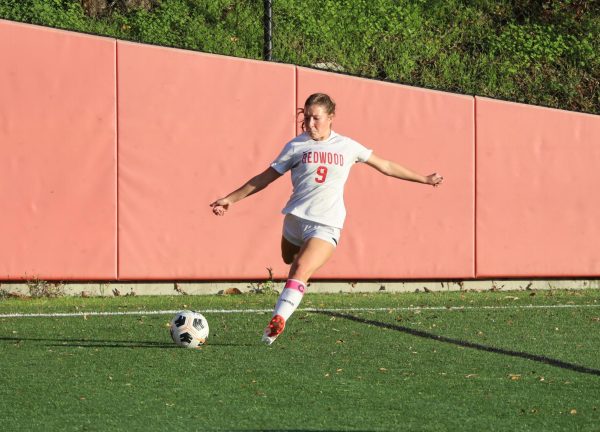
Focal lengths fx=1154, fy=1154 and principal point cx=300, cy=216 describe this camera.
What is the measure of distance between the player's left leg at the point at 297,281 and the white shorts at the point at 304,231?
47mm

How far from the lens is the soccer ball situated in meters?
8.58

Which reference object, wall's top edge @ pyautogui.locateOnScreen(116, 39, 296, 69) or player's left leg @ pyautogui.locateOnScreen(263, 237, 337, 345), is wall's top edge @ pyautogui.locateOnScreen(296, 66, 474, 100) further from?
player's left leg @ pyautogui.locateOnScreen(263, 237, 337, 345)

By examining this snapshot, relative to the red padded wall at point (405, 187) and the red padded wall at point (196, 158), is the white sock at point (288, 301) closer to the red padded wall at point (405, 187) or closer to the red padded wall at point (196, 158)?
the red padded wall at point (196, 158)

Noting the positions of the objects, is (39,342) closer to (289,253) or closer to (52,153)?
(289,253)

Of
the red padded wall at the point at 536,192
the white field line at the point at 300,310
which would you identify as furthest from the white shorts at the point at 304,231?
the red padded wall at the point at 536,192

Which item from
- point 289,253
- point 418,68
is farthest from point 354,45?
point 289,253

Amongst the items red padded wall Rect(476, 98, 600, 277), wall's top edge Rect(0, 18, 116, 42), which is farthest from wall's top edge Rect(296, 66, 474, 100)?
wall's top edge Rect(0, 18, 116, 42)

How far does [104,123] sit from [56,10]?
4627 mm

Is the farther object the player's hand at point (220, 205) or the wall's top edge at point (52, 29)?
the wall's top edge at point (52, 29)

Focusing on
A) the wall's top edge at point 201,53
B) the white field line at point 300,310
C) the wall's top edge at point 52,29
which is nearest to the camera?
the white field line at point 300,310

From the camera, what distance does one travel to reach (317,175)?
888 cm

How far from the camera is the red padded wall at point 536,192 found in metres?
15.4

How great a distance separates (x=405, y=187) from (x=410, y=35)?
488cm

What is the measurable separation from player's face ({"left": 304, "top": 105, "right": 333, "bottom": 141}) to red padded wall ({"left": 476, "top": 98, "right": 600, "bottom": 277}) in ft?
21.8
